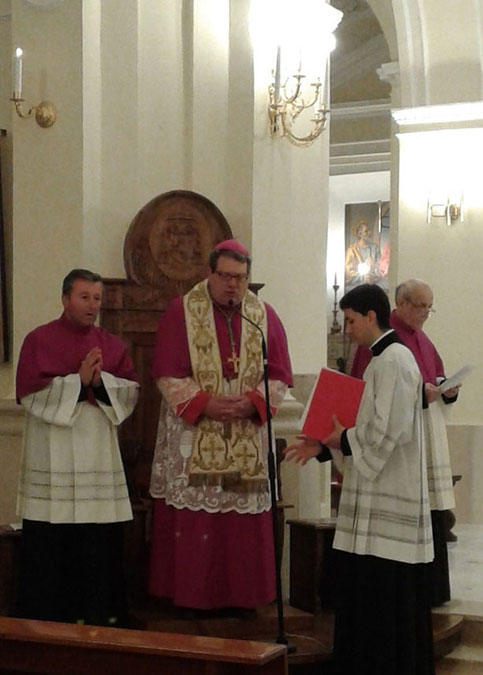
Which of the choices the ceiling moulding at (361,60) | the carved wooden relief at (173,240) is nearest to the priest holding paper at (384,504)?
the carved wooden relief at (173,240)

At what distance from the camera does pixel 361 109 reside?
17.1 meters

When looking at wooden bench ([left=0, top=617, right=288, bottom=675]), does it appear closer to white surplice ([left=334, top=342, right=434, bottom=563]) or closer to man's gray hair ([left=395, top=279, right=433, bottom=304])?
white surplice ([left=334, top=342, right=434, bottom=563])

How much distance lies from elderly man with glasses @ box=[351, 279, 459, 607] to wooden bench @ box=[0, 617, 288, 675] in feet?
9.07

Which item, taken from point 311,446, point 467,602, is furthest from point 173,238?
point 467,602

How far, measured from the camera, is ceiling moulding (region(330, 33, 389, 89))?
1695 centimetres

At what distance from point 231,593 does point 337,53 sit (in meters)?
12.5

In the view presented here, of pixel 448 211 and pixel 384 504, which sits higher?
pixel 448 211

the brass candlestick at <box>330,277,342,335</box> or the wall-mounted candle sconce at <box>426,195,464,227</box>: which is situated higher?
the wall-mounted candle sconce at <box>426,195,464,227</box>

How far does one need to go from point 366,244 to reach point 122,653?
14.4 metres

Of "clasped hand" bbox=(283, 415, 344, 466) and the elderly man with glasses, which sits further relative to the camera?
the elderly man with glasses

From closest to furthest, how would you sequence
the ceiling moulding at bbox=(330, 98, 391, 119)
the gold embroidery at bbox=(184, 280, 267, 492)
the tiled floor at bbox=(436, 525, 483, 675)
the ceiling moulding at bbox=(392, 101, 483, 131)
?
1. the gold embroidery at bbox=(184, 280, 267, 492)
2. the tiled floor at bbox=(436, 525, 483, 675)
3. the ceiling moulding at bbox=(392, 101, 483, 131)
4. the ceiling moulding at bbox=(330, 98, 391, 119)

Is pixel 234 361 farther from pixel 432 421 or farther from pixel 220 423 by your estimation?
pixel 432 421

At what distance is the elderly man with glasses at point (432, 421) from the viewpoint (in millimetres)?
6738

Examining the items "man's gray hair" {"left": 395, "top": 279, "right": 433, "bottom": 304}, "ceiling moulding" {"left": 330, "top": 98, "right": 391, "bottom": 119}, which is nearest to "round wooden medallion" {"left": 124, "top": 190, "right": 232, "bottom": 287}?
"man's gray hair" {"left": 395, "top": 279, "right": 433, "bottom": 304}
